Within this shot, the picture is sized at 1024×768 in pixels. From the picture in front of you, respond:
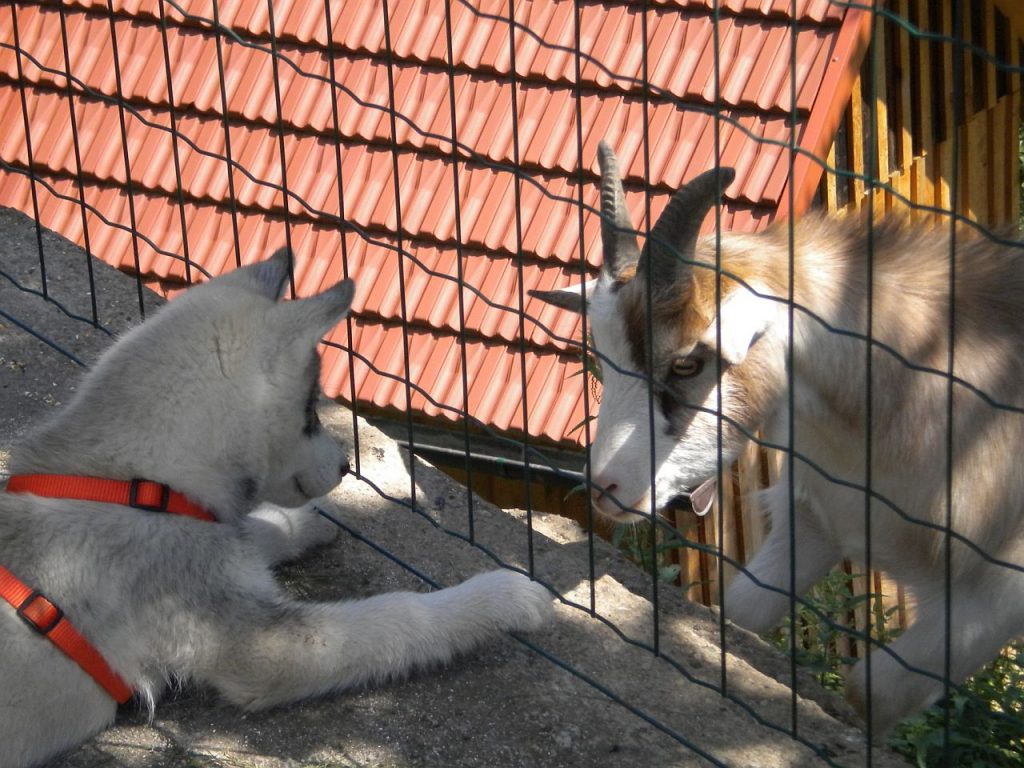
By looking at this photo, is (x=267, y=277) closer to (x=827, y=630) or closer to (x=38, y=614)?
(x=38, y=614)

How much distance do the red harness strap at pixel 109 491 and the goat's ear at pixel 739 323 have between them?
1352 mm

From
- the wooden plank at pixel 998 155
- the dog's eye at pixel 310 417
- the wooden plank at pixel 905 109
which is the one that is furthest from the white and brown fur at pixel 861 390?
the wooden plank at pixel 998 155

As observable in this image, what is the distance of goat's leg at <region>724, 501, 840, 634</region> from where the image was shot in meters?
3.96

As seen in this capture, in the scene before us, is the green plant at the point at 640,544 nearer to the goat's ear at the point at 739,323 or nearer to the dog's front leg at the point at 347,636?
the dog's front leg at the point at 347,636

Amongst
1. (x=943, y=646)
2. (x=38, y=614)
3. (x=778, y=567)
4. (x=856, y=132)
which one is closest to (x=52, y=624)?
(x=38, y=614)

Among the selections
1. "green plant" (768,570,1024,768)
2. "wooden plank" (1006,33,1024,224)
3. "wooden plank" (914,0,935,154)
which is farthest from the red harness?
"wooden plank" (1006,33,1024,224)

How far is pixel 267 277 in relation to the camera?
367 centimetres

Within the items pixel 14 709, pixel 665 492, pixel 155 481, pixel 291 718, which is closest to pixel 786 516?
pixel 665 492

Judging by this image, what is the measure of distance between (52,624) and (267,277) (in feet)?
3.50

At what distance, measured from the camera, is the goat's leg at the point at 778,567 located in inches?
156

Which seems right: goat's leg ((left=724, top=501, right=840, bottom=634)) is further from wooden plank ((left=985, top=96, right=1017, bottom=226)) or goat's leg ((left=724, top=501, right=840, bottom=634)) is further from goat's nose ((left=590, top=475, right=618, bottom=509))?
wooden plank ((left=985, top=96, right=1017, bottom=226))

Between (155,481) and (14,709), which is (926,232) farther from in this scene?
(14,709)

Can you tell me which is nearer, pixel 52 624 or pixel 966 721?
pixel 52 624

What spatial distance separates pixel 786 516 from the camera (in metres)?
3.97
